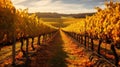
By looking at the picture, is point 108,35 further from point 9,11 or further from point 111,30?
point 9,11

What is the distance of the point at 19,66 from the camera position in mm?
22672

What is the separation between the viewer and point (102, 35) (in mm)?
28156

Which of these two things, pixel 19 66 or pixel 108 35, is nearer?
pixel 19 66

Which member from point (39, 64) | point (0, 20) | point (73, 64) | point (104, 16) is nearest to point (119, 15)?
point (104, 16)

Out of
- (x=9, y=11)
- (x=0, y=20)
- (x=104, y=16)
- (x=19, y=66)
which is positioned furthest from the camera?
(x=104, y=16)

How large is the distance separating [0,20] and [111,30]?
36.1 ft

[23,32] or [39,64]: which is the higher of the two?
[23,32]

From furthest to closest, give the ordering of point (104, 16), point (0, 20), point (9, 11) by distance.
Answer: point (104, 16) < point (9, 11) < point (0, 20)

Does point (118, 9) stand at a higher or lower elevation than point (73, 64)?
higher

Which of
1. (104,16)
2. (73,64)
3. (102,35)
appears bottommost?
(73,64)

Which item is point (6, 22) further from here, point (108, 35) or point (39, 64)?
point (108, 35)

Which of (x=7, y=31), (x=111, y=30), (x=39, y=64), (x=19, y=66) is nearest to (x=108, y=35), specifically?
(x=111, y=30)

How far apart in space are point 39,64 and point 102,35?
302 inches

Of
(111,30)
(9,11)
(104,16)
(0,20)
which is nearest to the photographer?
(0,20)
